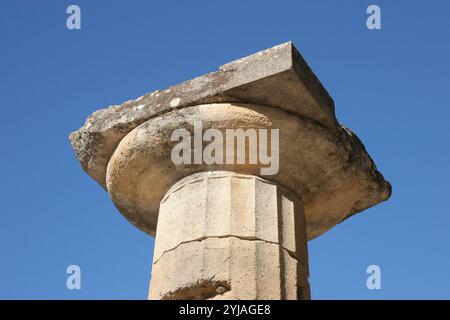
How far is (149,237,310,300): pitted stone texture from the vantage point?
16.0 feet

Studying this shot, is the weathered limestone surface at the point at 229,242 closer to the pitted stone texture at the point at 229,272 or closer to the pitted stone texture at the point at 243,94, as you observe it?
the pitted stone texture at the point at 229,272

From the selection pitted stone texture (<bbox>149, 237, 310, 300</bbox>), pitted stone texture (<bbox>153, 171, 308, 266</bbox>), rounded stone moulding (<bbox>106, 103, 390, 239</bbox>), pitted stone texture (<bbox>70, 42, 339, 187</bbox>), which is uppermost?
A: pitted stone texture (<bbox>70, 42, 339, 187</bbox>)

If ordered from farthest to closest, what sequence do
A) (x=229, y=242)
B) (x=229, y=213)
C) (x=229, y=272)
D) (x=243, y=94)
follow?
(x=243, y=94) → (x=229, y=213) → (x=229, y=242) → (x=229, y=272)

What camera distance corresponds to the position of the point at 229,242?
5.05 m

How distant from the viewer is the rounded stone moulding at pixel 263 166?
5520mm

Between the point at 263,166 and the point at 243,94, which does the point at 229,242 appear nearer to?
the point at 263,166

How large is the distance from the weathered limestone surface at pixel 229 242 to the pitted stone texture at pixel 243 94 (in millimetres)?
588

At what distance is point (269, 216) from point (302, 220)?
489mm

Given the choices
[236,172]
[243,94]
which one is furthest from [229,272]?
[243,94]

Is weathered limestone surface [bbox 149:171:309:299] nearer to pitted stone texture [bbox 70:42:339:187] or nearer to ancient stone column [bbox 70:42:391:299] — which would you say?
ancient stone column [bbox 70:42:391:299]

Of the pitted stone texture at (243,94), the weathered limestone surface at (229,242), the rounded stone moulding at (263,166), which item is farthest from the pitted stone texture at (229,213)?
the pitted stone texture at (243,94)

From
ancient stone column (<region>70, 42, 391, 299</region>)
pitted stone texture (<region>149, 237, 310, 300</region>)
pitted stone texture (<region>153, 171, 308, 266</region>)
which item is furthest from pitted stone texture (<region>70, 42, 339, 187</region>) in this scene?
pitted stone texture (<region>149, 237, 310, 300</region>)

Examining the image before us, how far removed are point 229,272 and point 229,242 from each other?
0.23 m
